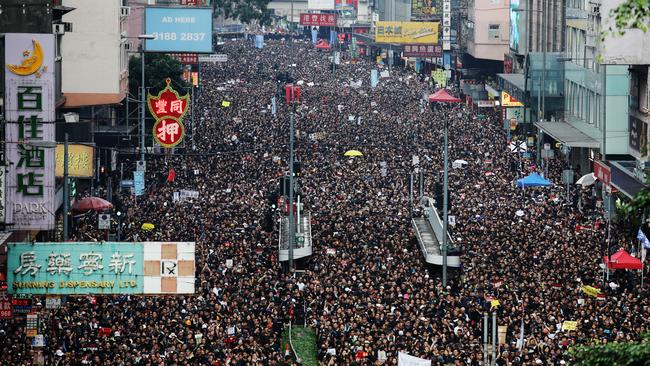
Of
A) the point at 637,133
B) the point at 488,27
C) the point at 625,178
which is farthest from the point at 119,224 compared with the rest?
the point at 488,27

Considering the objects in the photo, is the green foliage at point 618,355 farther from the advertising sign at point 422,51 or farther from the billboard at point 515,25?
the advertising sign at point 422,51

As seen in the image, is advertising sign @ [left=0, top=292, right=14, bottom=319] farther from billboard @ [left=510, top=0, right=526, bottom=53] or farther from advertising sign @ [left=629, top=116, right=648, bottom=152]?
billboard @ [left=510, top=0, right=526, bottom=53]

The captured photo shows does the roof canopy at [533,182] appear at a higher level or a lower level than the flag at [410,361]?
higher

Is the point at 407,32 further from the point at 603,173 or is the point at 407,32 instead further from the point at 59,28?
the point at 59,28

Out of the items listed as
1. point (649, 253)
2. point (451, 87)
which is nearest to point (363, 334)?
point (649, 253)

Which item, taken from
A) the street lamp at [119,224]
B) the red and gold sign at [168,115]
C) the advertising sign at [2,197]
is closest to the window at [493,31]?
the red and gold sign at [168,115]

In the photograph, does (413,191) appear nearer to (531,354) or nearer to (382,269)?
(382,269)

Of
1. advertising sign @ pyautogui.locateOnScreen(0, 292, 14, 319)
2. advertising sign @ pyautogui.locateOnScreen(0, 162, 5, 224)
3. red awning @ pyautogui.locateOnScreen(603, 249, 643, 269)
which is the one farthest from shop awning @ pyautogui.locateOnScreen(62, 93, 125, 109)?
advertising sign @ pyautogui.locateOnScreen(0, 292, 14, 319)
